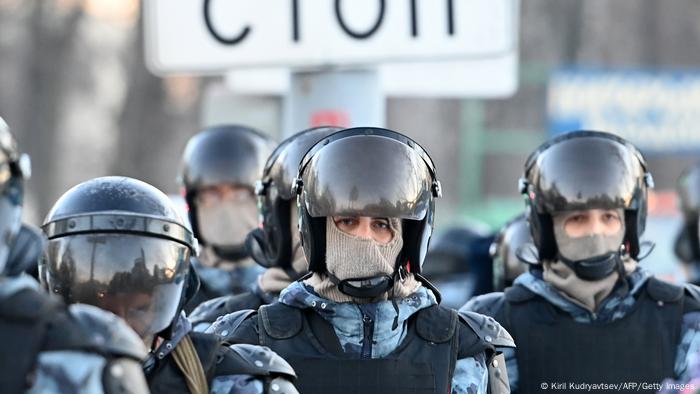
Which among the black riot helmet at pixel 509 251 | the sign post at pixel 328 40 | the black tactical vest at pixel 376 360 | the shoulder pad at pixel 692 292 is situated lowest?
the black riot helmet at pixel 509 251

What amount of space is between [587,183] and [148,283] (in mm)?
2601

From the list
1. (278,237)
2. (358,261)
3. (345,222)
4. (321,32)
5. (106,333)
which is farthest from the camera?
(321,32)

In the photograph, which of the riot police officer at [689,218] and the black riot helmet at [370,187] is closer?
the black riot helmet at [370,187]

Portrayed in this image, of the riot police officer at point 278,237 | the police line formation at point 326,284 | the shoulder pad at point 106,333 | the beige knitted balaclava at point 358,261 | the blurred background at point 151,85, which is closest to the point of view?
the shoulder pad at point 106,333

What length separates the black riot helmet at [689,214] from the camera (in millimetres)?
11234

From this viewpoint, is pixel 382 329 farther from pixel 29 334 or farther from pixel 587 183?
pixel 587 183

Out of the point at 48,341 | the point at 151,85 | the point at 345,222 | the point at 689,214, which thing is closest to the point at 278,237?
the point at 345,222

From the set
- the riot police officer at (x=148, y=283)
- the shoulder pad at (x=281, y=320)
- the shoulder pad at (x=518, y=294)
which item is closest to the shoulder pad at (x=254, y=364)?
the riot police officer at (x=148, y=283)

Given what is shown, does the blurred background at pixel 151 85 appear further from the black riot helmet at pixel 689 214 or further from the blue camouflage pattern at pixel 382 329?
the blue camouflage pattern at pixel 382 329

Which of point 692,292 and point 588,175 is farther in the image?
point 588,175

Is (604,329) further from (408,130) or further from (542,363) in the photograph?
(408,130)

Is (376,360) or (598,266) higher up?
(376,360)

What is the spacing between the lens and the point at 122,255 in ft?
14.8

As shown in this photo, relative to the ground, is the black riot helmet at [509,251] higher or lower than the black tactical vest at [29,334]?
lower
